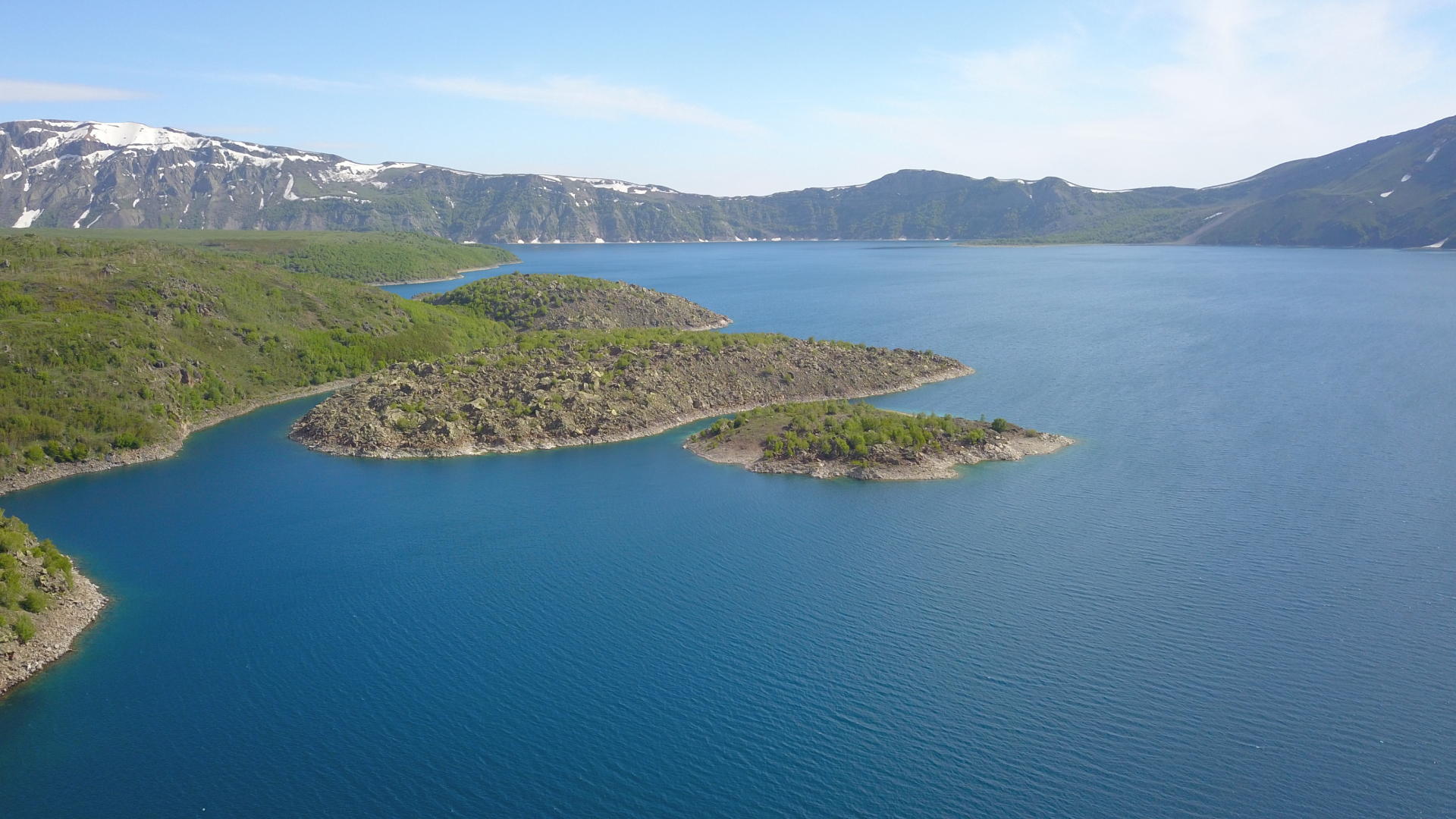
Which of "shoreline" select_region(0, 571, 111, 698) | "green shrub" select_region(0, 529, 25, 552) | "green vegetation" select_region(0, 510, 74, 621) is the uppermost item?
"green shrub" select_region(0, 529, 25, 552)

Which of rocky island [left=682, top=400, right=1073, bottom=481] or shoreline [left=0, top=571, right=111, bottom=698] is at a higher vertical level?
rocky island [left=682, top=400, right=1073, bottom=481]

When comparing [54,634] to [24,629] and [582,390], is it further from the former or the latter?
[582,390]

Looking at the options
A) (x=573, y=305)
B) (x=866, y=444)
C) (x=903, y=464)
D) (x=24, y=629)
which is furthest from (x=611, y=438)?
(x=573, y=305)

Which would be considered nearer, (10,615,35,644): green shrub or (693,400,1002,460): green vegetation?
(10,615,35,644): green shrub

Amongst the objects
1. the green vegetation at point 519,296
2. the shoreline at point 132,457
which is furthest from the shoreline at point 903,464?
the green vegetation at point 519,296

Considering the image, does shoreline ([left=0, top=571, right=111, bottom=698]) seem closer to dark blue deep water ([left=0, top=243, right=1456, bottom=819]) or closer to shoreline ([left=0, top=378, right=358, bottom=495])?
dark blue deep water ([left=0, top=243, right=1456, bottom=819])

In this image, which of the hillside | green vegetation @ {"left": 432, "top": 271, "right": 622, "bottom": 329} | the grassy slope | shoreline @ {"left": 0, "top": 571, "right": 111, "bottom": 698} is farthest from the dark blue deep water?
green vegetation @ {"left": 432, "top": 271, "right": 622, "bottom": 329}

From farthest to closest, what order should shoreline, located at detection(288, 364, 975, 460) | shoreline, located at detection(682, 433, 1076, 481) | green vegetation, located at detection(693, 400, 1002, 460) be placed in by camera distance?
1. shoreline, located at detection(288, 364, 975, 460)
2. green vegetation, located at detection(693, 400, 1002, 460)
3. shoreline, located at detection(682, 433, 1076, 481)
